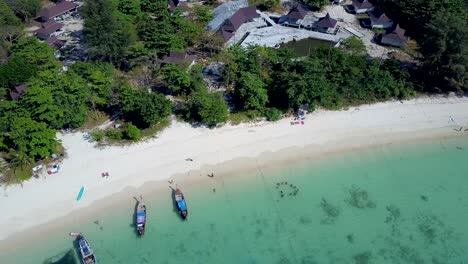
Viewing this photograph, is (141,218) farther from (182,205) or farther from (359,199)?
(359,199)

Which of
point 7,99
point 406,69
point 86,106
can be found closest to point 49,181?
point 86,106

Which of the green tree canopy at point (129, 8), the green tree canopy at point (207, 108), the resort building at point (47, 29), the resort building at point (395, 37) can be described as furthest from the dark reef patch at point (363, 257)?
the resort building at point (47, 29)

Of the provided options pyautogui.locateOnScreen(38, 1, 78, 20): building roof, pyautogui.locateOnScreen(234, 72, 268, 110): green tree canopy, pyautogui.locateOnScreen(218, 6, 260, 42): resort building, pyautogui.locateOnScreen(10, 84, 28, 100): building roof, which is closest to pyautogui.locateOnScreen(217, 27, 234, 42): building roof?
pyautogui.locateOnScreen(218, 6, 260, 42): resort building

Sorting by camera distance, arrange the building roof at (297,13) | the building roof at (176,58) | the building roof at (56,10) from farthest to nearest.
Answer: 1. the building roof at (56,10)
2. the building roof at (297,13)
3. the building roof at (176,58)

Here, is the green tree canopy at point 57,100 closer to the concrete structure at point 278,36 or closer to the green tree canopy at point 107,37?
the green tree canopy at point 107,37

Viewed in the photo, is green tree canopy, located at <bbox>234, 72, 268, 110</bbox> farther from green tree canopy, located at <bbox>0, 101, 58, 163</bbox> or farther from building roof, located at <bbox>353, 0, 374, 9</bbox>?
building roof, located at <bbox>353, 0, 374, 9</bbox>
